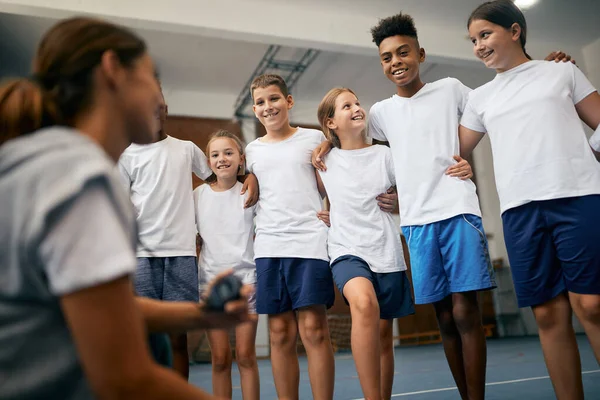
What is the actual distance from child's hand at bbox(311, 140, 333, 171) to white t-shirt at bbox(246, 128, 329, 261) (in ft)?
0.22

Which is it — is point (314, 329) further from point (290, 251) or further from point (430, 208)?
point (430, 208)

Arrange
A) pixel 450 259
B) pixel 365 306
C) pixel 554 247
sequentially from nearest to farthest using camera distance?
pixel 554 247
pixel 365 306
pixel 450 259

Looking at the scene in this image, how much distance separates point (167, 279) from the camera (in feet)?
7.63

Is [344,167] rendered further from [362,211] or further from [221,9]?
[221,9]

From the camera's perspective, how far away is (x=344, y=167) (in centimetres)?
226

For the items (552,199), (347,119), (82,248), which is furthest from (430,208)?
(82,248)

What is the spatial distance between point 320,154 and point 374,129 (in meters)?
0.28

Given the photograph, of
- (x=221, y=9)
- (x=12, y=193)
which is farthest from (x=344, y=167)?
(x=221, y=9)

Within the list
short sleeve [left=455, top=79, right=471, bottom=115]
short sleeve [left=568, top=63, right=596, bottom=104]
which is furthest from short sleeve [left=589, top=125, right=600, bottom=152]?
short sleeve [left=455, top=79, right=471, bottom=115]

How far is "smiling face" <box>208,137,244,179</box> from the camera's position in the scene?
2.64 metres

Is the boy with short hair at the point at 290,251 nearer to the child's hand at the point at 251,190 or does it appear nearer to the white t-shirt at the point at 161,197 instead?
the child's hand at the point at 251,190

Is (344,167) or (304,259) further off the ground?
(344,167)

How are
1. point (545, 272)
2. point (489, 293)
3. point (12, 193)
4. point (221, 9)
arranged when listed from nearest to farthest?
point (12, 193)
point (545, 272)
point (221, 9)
point (489, 293)

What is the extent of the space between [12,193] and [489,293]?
9480mm
